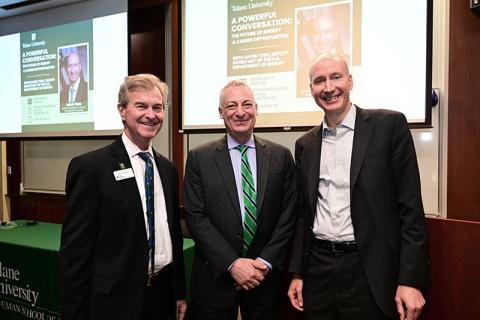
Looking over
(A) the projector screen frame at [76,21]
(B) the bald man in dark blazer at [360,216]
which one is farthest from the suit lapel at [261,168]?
(A) the projector screen frame at [76,21]

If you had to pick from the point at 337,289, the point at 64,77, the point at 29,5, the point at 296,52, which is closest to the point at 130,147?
the point at 337,289

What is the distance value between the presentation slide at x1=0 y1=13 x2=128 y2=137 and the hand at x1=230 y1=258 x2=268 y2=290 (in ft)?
6.97

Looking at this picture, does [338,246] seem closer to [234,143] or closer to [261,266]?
[261,266]

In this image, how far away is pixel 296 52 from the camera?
2.59 m

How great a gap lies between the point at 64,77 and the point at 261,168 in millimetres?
2667

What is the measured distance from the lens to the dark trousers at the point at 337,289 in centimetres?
144

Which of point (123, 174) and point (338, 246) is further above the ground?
point (123, 174)

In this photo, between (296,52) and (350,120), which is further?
(296,52)

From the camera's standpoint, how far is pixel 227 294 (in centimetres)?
→ 165

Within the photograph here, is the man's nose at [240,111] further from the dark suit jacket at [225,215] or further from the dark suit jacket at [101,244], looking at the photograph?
the dark suit jacket at [101,244]

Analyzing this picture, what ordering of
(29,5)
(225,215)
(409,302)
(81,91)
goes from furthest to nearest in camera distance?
(29,5) < (81,91) < (225,215) < (409,302)

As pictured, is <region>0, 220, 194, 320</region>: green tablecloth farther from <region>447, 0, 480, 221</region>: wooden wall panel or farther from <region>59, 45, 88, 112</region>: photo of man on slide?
<region>447, 0, 480, 221</region>: wooden wall panel

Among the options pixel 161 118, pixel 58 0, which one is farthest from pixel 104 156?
pixel 58 0

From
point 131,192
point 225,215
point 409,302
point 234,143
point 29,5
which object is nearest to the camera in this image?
point 409,302
